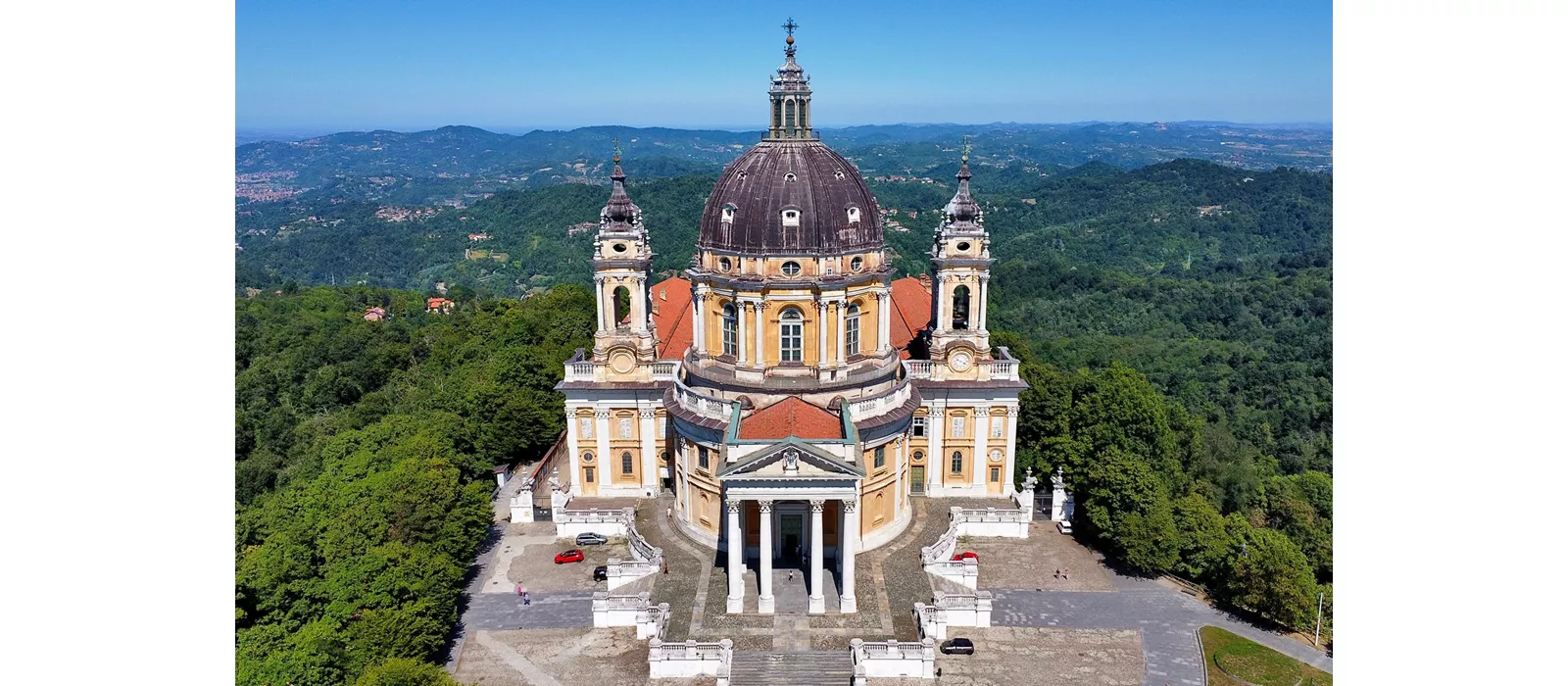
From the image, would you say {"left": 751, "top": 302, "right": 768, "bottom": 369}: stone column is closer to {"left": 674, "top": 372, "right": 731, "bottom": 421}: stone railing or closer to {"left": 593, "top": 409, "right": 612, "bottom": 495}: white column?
{"left": 674, "top": 372, "right": 731, "bottom": 421}: stone railing

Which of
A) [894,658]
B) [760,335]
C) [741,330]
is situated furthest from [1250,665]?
[741,330]

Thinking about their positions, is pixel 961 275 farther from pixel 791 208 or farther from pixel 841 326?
pixel 791 208

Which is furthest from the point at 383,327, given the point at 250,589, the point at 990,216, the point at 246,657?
the point at 990,216

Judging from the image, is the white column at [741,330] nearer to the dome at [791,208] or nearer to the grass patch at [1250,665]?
Answer: the dome at [791,208]

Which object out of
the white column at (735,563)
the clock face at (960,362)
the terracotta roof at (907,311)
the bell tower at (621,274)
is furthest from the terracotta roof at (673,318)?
the clock face at (960,362)

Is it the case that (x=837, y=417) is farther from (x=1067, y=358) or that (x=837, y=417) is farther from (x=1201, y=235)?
(x=1201, y=235)

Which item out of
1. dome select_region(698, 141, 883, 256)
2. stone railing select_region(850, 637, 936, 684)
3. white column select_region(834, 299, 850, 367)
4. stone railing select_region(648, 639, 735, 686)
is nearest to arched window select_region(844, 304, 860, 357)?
white column select_region(834, 299, 850, 367)
